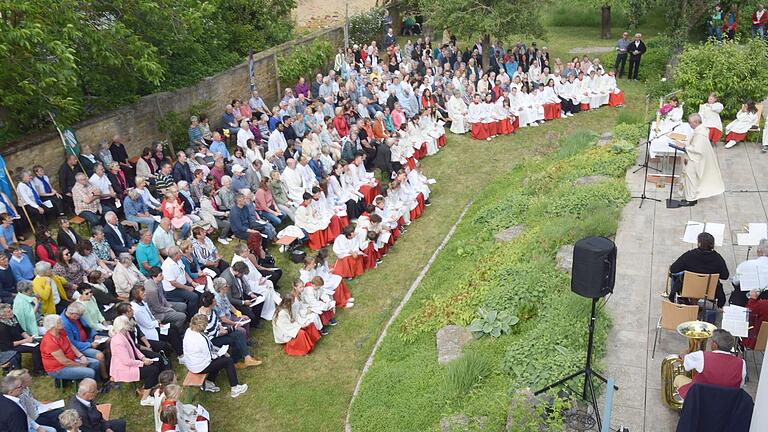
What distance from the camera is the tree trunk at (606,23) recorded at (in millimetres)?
28812

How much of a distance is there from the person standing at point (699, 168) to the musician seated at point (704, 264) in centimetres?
361

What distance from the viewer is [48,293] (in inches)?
383

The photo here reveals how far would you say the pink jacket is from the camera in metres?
9.01

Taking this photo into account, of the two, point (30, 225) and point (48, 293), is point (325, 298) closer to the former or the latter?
point (48, 293)

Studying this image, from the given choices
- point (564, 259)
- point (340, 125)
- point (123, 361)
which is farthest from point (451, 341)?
point (340, 125)

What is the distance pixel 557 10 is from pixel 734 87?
17238 millimetres

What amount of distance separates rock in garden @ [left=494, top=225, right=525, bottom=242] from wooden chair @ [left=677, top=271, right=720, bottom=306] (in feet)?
13.4

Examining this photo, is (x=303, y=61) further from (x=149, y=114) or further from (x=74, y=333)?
(x=74, y=333)

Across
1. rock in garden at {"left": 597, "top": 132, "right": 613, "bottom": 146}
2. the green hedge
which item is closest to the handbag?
the green hedge

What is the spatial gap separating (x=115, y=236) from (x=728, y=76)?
536 inches

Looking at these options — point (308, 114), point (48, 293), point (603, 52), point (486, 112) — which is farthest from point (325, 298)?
point (603, 52)

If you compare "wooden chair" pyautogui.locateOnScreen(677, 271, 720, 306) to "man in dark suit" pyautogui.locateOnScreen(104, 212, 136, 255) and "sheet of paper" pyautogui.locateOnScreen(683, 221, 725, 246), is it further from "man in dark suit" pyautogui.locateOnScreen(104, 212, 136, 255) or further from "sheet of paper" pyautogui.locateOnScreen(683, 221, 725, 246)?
"man in dark suit" pyautogui.locateOnScreen(104, 212, 136, 255)

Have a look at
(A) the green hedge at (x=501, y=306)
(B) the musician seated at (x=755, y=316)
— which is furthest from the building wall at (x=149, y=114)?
(B) the musician seated at (x=755, y=316)

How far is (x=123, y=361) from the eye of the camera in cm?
908
